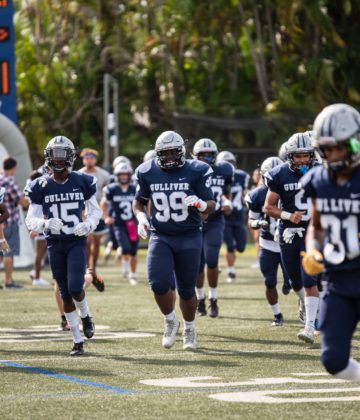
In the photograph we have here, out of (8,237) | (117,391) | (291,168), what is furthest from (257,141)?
(117,391)

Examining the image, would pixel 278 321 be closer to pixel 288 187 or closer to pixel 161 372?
pixel 288 187

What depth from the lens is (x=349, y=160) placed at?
6.98 meters

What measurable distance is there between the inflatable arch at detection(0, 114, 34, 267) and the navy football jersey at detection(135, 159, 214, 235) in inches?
440

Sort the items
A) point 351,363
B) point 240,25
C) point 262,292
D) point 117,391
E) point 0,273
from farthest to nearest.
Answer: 1. point 240,25
2. point 0,273
3. point 262,292
4. point 117,391
5. point 351,363

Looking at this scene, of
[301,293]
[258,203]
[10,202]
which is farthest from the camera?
[10,202]

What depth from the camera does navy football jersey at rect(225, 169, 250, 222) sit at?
19.1m

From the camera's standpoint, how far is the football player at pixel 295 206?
10805 mm

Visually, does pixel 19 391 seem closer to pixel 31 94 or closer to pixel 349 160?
pixel 349 160

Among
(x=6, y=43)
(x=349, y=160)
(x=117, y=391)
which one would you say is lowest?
(x=117, y=391)

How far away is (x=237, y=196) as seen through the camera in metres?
19.2

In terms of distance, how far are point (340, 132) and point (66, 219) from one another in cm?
417

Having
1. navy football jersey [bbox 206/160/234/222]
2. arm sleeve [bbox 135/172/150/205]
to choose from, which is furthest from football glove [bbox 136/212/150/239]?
navy football jersey [bbox 206/160/234/222]

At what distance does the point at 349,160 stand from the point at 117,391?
2364mm

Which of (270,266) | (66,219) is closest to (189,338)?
(66,219)
